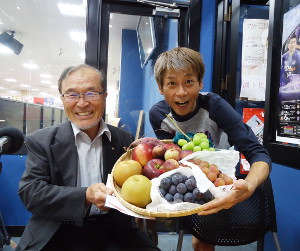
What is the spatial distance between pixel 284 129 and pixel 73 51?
3.05 meters

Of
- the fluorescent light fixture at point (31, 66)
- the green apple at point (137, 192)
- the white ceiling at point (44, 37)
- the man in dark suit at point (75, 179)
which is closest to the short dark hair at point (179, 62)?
the man in dark suit at point (75, 179)

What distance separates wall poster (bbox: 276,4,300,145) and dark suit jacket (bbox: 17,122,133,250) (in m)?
1.30

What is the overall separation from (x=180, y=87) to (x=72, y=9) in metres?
2.64

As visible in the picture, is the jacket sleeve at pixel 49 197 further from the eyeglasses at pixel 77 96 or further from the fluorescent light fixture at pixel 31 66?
the fluorescent light fixture at pixel 31 66

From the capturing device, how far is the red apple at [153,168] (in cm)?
99

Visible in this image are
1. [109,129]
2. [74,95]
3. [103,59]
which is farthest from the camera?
[103,59]

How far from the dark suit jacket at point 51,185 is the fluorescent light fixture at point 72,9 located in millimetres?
2316

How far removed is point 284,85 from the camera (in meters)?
1.87

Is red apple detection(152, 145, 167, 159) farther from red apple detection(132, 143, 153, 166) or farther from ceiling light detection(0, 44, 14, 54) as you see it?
ceiling light detection(0, 44, 14, 54)

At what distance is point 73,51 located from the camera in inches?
148

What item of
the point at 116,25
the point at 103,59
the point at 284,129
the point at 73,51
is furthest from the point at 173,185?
the point at 73,51

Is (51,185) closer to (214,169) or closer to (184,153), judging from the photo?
(184,153)

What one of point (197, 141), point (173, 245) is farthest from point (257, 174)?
point (173, 245)

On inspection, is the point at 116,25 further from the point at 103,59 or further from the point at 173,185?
the point at 173,185
